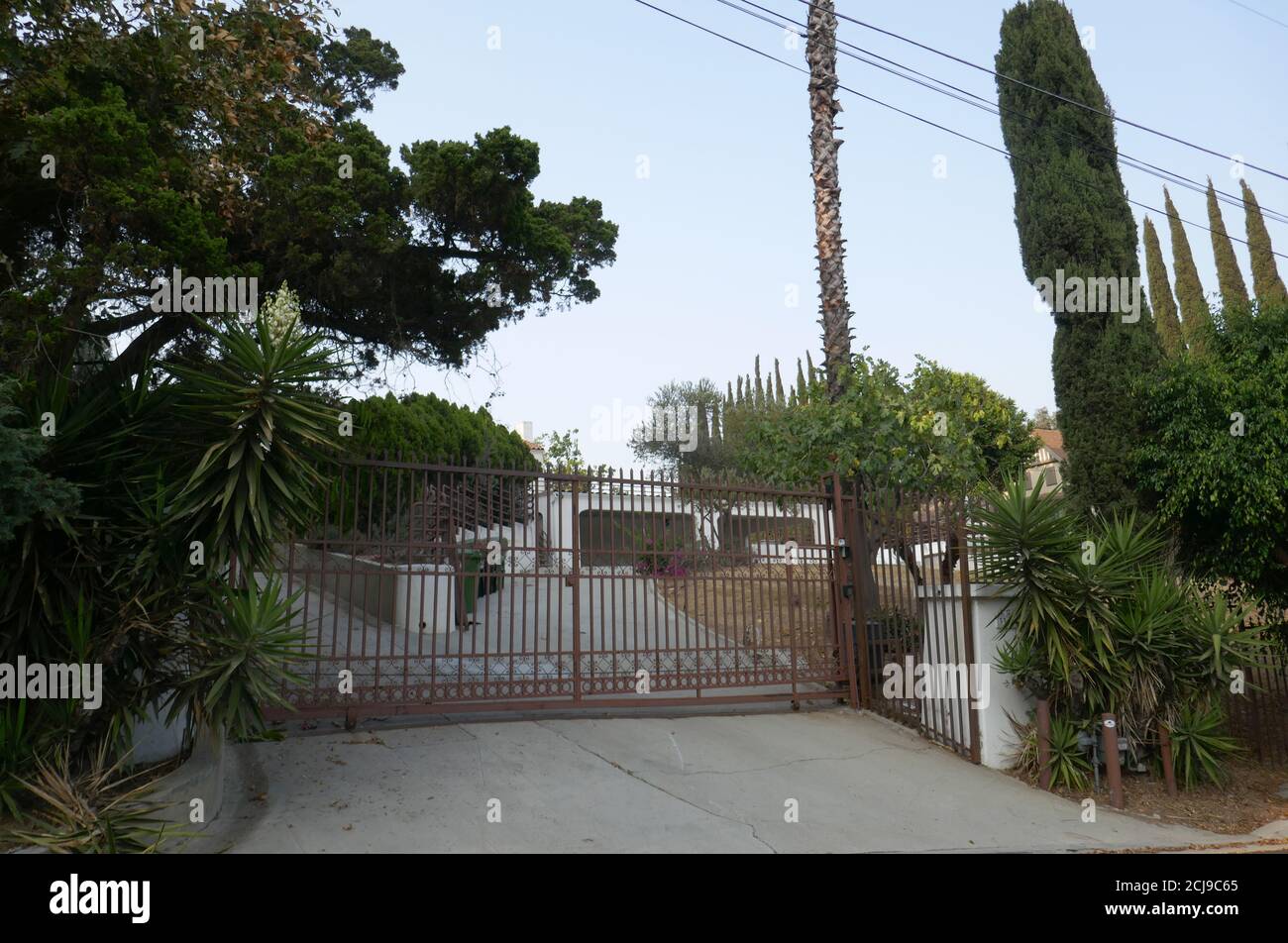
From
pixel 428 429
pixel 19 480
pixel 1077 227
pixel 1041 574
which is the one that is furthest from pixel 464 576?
pixel 428 429

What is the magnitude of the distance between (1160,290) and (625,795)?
40.5m

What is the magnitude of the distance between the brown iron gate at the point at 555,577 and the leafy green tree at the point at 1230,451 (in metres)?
4.52

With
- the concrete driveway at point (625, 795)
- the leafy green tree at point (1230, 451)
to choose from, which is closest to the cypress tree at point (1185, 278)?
the leafy green tree at point (1230, 451)

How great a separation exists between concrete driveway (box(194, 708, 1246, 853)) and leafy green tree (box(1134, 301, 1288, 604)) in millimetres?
4600

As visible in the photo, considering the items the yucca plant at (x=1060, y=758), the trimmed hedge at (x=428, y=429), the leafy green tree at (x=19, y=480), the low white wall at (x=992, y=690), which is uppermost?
the trimmed hedge at (x=428, y=429)

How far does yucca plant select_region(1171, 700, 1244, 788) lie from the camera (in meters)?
8.23

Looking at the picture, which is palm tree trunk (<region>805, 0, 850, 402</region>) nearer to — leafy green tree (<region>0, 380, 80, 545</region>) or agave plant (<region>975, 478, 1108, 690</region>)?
agave plant (<region>975, 478, 1108, 690</region>)

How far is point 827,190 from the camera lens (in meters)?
13.0

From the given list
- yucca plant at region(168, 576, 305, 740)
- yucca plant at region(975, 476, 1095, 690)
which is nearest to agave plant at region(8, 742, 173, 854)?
yucca plant at region(168, 576, 305, 740)

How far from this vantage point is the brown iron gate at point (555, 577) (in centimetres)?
746

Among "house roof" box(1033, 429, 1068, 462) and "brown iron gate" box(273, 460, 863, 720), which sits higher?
"house roof" box(1033, 429, 1068, 462)

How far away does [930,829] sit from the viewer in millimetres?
6848

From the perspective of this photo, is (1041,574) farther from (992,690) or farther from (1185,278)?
(1185,278)

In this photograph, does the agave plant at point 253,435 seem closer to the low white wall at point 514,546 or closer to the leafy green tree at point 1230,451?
the low white wall at point 514,546
